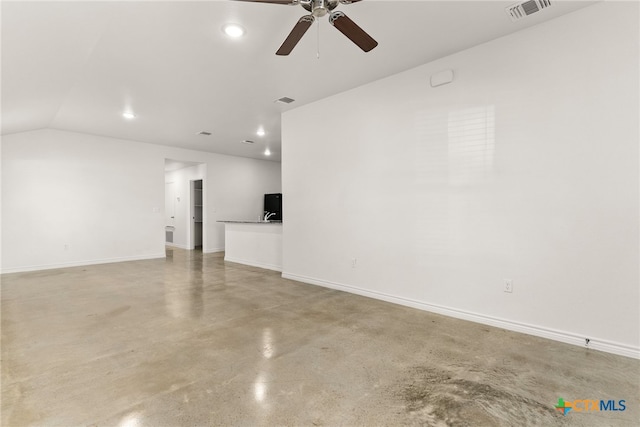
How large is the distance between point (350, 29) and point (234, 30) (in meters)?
1.21

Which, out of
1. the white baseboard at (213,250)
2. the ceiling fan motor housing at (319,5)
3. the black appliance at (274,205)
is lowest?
the white baseboard at (213,250)

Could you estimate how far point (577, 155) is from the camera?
2572 mm

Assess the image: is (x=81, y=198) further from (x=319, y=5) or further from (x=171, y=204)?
(x=319, y=5)

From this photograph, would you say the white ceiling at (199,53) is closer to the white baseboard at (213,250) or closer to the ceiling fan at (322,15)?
the ceiling fan at (322,15)

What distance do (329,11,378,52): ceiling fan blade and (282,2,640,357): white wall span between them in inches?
58.0

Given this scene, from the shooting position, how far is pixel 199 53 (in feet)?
10.2

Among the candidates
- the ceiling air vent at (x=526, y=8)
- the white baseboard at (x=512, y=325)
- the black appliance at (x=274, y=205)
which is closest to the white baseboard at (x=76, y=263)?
the black appliance at (x=274, y=205)

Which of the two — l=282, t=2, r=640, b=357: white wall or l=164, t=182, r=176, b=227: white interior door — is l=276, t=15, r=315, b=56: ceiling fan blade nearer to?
l=282, t=2, r=640, b=357: white wall

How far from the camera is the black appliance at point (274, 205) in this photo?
30.0ft

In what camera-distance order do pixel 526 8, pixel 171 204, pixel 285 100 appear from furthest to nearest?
pixel 171 204 → pixel 285 100 → pixel 526 8

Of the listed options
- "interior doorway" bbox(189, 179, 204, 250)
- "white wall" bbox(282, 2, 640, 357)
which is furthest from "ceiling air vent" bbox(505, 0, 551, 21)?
"interior doorway" bbox(189, 179, 204, 250)

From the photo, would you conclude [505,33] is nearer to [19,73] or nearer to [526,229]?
[526,229]

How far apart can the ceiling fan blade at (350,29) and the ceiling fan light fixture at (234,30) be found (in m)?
1.08

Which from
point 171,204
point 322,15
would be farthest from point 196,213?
point 322,15
